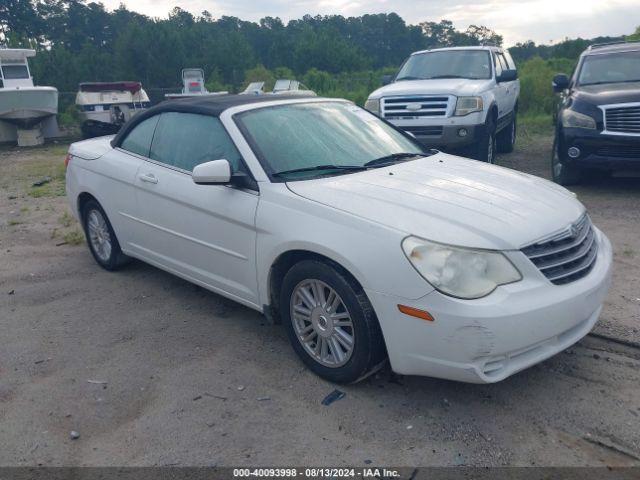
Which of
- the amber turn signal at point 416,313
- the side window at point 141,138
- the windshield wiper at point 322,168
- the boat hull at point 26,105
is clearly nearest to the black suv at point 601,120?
the windshield wiper at point 322,168

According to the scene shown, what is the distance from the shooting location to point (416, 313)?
9.84 feet

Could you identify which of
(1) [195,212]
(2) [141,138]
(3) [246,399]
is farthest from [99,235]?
(3) [246,399]

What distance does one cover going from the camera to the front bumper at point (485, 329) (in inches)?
114

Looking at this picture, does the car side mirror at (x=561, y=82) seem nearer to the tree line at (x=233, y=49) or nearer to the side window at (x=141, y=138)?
the tree line at (x=233, y=49)

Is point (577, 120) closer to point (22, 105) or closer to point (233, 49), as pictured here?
point (22, 105)

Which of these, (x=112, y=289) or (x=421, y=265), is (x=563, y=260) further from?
(x=112, y=289)

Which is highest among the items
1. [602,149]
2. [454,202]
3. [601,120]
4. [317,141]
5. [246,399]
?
[317,141]

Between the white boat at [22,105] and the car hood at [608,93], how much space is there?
14.1 metres

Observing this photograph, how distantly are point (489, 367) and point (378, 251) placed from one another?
80 cm

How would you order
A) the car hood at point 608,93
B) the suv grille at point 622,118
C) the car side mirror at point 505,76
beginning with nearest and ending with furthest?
the suv grille at point 622,118 < the car hood at point 608,93 < the car side mirror at point 505,76

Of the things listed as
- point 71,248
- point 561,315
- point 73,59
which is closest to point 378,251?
point 561,315

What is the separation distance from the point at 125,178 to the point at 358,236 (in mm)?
2578

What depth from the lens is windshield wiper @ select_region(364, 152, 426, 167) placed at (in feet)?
13.8

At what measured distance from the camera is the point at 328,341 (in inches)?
139
